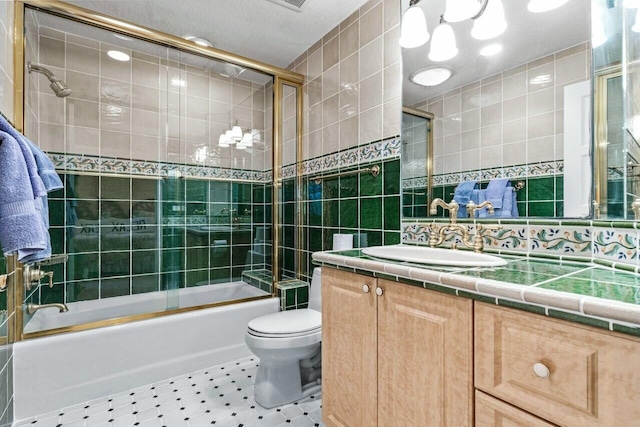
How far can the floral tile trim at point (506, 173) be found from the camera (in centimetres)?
117

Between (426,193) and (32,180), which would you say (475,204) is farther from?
(32,180)

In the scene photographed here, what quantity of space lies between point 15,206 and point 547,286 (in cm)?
153

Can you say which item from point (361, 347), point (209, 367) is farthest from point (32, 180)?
point (209, 367)

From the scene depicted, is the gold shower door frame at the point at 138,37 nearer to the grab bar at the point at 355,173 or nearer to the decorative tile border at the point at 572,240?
the grab bar at the point at 355,173

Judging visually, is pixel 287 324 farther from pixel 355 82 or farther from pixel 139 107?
pixel 139 107

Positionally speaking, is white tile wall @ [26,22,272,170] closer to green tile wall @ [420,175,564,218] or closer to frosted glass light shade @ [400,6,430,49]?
frosted glass light shade @ [400,6,430,49]

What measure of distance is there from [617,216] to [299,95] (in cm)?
218

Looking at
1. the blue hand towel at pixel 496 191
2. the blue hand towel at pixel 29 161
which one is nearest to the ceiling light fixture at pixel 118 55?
the blue hand towel at pixel 29 161

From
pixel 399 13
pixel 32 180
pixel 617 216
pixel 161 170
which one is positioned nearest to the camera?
pixel 617 216

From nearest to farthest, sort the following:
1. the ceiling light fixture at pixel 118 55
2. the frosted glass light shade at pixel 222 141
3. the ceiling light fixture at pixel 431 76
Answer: the ceiling light fixture at pixel 431 76 < the ceiling light fixture at pixel 118 55 < the frosted glass light shade at pixel 222 141

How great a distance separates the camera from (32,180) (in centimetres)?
110

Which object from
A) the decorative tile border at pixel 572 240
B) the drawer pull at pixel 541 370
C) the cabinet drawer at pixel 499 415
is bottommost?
the cabinet drawer at pixel 499 415

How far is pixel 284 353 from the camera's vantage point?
5.12 ft

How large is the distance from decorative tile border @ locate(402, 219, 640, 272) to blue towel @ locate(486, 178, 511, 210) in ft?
0.29
